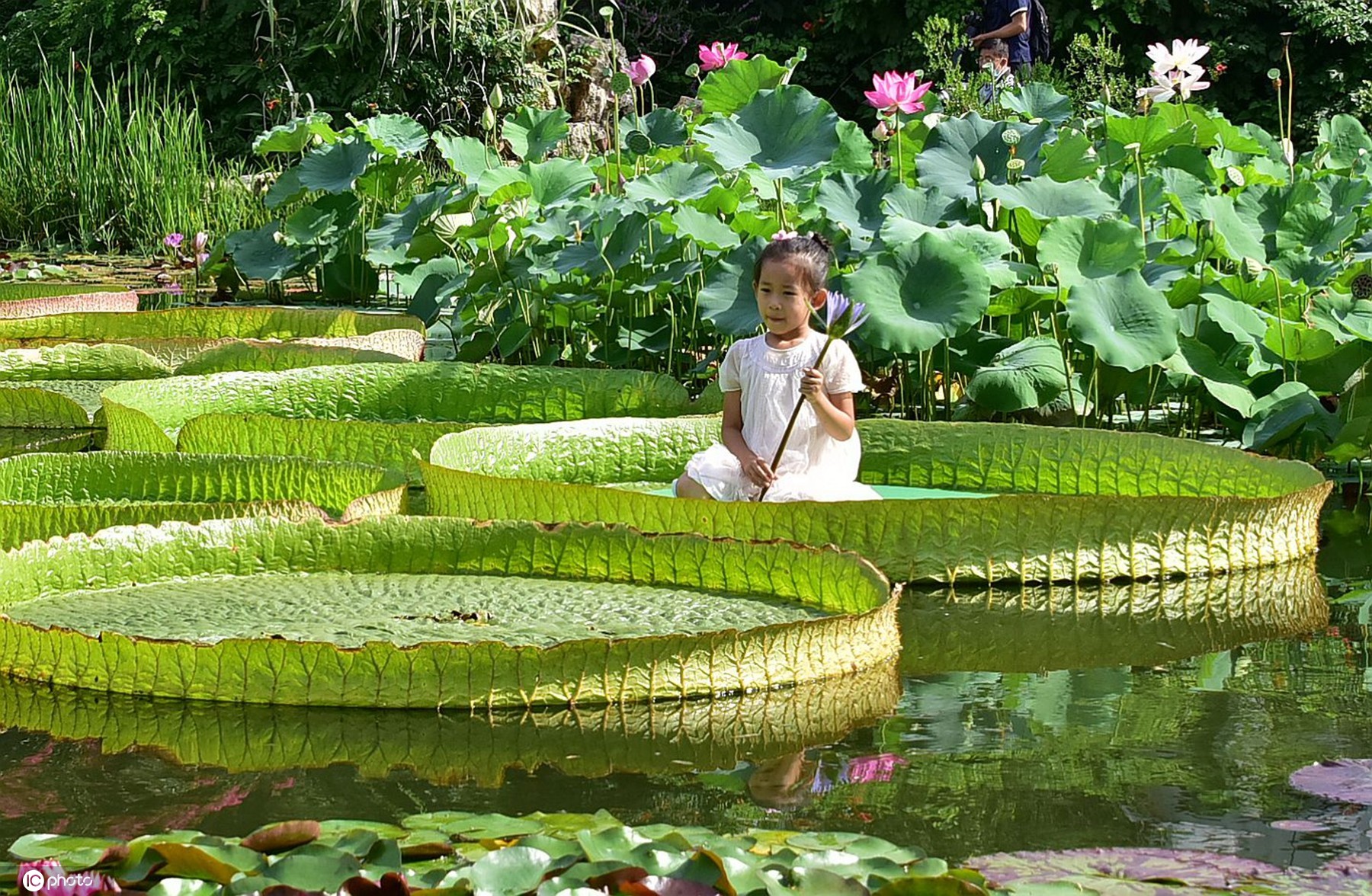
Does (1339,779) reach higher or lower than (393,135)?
lower

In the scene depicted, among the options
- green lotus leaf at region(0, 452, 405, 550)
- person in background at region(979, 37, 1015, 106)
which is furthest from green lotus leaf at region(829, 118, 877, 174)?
person in background at region(979, 37, 1015, 106)

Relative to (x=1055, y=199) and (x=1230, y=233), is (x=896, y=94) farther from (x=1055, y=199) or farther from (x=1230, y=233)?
(x=1230, y=233)

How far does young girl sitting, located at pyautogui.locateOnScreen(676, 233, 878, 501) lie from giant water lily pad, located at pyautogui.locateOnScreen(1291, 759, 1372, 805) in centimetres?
140

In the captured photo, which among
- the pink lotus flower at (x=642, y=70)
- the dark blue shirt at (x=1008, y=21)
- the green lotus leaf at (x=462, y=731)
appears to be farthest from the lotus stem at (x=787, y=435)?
the dark blue shirt at (x=1008, y=21)

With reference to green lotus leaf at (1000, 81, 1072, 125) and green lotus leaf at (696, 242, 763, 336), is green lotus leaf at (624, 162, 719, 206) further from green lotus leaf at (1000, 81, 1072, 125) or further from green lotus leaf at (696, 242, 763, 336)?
green lotus leaf at (1000, 81, 1072, 125)

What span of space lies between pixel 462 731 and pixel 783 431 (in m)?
1.44

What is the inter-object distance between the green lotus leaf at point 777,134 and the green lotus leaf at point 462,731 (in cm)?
266

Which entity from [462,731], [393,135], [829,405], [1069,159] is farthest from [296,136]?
[462,731]

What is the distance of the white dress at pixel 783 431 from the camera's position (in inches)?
137

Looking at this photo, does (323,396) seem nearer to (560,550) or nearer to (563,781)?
(560,550)

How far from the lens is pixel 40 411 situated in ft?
15.4

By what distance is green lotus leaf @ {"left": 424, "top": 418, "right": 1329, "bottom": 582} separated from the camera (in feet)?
10.2

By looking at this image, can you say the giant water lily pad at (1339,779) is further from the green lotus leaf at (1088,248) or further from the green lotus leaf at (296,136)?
the green lotus leaf at (296,136)

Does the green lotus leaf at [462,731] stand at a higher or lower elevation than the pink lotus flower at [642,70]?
lower
